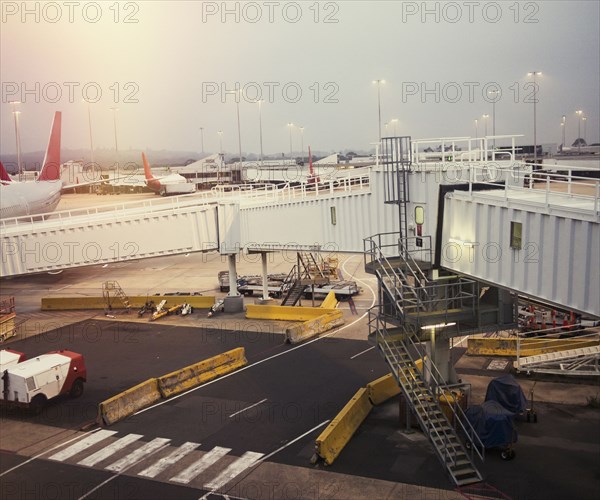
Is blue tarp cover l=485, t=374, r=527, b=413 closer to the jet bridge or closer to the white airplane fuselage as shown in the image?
the jet bridge

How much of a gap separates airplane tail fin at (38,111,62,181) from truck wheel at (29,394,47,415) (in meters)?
42.2

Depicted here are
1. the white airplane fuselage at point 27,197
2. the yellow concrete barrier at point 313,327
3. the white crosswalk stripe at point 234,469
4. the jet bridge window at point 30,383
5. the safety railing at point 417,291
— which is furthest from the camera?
Answer: the white airplane fuselage at point 27,197

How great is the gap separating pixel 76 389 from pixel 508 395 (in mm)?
17564

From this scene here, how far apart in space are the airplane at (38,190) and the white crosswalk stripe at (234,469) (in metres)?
37.6

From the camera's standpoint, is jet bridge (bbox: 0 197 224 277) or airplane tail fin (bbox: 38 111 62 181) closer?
jet bridge (bbox: 0 197 224 277)

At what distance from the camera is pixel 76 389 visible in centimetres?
2916

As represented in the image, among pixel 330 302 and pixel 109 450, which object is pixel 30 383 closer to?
pixel 109 450

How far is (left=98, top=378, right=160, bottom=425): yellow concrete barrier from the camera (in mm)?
25812

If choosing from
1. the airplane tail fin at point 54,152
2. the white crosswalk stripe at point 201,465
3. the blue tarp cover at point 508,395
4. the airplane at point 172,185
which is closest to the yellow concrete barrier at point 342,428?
the white crosswalk stripe at point 201,465

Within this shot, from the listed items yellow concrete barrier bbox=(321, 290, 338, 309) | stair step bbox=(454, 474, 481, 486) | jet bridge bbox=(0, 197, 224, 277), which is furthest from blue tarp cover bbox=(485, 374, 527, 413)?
jet bridge bbox=(0, 197, 224, 277)

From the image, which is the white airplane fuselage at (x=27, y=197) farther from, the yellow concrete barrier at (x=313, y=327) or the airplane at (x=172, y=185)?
the airplane at (x=172, y=185)

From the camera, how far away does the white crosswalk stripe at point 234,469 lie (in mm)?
20500

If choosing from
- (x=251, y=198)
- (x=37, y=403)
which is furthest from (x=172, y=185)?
(x=37, y=403)

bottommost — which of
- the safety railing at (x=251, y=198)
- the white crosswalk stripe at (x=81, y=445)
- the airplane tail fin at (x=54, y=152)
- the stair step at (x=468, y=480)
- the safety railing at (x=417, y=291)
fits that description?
the white crosswalk stripe at (x=81, y=445)
